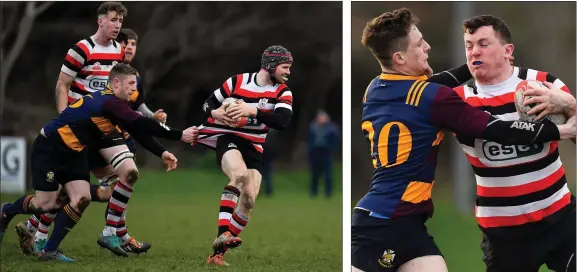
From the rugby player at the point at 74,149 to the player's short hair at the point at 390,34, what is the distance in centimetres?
141

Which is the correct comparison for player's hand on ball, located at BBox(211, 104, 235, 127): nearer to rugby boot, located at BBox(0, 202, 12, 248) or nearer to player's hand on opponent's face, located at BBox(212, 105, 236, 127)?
player's hand on opponent's face, located at BBox(212, 105, 236, 127)

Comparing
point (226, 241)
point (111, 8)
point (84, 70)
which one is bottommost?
point (226, 241)

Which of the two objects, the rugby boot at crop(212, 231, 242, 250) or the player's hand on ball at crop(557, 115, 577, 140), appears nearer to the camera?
the player's hand on ball at crop(557, 115, 577, 140)

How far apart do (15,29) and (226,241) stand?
2119 mm

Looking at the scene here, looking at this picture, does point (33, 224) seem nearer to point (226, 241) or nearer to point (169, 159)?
point (169, 159)

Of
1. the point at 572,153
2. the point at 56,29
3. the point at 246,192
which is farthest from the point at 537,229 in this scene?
the point at 56,29

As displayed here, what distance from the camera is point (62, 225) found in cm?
489

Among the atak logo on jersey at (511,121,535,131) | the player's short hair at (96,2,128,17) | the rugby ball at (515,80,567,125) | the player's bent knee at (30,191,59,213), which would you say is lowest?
the player's bent knee at (30,191,59,213)

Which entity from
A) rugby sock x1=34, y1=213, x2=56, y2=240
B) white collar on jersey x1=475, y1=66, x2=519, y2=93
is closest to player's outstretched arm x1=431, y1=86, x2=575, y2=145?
white collar on jersey x1=475, y1=66, x2=519, y2=93

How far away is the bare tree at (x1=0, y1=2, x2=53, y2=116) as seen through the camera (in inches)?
209

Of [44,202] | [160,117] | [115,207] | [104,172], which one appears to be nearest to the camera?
[160,117]

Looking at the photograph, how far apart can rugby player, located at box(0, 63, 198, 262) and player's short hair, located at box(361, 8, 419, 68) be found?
1414mm

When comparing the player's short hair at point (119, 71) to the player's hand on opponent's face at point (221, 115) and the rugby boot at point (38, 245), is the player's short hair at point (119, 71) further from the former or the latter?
the rugby boot at point (38, 245)

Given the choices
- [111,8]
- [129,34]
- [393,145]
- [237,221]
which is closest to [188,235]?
[237,221]
